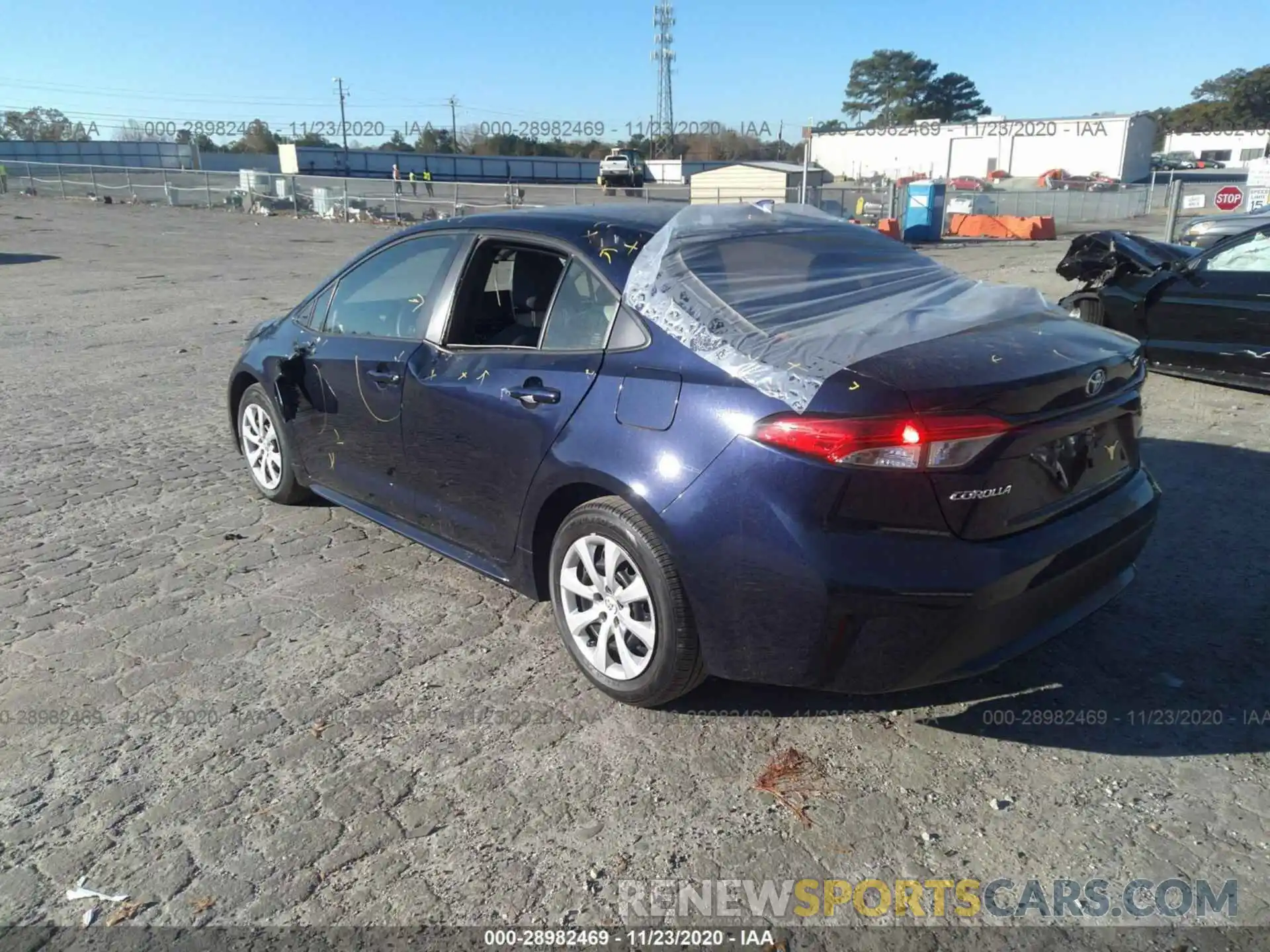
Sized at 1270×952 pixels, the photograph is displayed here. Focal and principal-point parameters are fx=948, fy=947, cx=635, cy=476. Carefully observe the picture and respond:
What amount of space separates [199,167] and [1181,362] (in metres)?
63.5

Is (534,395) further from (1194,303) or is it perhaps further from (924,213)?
(924,213)

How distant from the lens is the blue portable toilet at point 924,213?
27906 millimetres

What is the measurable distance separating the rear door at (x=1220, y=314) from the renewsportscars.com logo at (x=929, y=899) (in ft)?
20.8

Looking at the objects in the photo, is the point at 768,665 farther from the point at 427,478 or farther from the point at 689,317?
the point at 427,478

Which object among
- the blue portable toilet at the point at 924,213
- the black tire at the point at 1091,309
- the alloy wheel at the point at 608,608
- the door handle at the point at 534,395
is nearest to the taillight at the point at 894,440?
the alloy wheel at the point at 608,608

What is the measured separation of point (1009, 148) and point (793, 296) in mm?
77364

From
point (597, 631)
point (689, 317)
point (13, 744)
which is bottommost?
point (13, 744)

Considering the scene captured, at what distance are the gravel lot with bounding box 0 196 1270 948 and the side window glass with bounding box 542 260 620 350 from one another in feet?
4.05

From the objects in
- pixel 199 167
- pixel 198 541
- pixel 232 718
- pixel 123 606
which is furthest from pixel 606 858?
pixel 199 167

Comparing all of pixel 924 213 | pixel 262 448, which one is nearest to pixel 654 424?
pixel 262 448

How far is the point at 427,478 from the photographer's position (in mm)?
4051

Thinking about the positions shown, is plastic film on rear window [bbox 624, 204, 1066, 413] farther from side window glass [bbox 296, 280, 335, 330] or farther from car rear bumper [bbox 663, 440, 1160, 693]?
side window glass [bbox 296, 280, 335, 330]

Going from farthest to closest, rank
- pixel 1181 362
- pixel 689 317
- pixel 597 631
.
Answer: pixel 1181 362 → pixel 597 631 → pixel 689 317

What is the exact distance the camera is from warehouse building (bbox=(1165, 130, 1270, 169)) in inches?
3159
